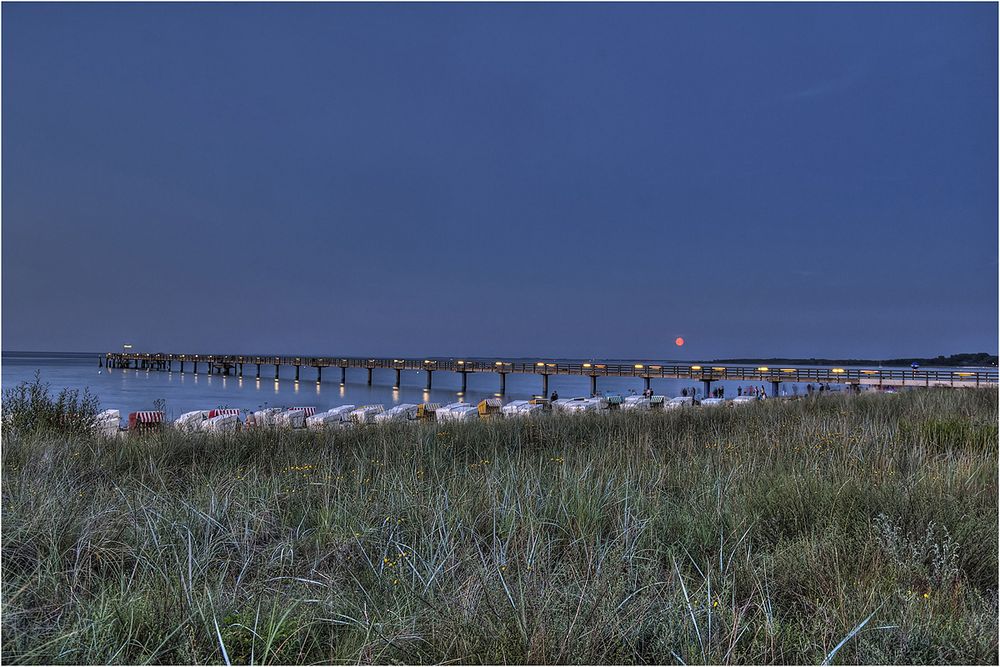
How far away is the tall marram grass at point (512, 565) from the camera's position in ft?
7.77

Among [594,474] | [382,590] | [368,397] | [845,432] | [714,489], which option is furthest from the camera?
[368,397]

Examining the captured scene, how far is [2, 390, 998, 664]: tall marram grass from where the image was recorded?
2.37 m

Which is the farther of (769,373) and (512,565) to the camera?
(769,373)

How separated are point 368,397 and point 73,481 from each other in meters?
55.7

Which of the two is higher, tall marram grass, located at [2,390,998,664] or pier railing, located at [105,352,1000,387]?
tall marram grass, located at [2,390,998,664]

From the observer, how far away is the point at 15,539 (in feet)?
11.0

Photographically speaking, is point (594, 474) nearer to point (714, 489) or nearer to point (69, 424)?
point (714, 489)

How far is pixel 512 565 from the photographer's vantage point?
312 cm

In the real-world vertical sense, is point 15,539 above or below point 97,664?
above

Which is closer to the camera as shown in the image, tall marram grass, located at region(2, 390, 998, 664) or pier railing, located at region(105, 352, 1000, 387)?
tall marram grass, located at region(2, 390, 998, 664)

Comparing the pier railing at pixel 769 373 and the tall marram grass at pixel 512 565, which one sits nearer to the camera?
the tall marram grass at pixel 512 565

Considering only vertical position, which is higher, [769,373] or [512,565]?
[512,565]

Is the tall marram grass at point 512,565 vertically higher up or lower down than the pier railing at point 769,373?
higher up

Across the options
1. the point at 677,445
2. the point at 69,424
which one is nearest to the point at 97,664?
the point at 677,445
